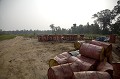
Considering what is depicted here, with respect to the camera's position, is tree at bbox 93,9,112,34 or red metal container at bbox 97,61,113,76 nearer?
red metal container at bbox 97,61,113,76

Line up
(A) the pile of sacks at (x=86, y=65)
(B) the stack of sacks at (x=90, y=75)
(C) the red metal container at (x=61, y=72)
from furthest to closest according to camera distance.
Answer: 1. (C) the red metal container at (x=61, y=72)
2. (A) the pile of sacks at (x=86, y=65)
3. (B) the stack of sacks at (x=90, y=75)

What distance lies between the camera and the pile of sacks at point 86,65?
5.06 meters

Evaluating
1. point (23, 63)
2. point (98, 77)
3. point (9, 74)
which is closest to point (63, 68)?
point (98, 77)

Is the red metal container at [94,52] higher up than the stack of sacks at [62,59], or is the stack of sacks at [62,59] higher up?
the red metal container at [94,52]

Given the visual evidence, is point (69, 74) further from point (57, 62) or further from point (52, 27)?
point (52, 27)

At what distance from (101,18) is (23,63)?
55089 mm

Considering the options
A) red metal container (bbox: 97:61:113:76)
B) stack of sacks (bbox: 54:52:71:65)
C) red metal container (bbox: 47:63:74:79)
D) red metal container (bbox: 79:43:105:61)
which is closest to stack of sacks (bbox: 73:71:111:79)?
red metal container (bbox: 47:63:74:79)

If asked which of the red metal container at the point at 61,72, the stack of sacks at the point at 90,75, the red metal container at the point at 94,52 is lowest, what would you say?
the red metal container at the point at 61,72

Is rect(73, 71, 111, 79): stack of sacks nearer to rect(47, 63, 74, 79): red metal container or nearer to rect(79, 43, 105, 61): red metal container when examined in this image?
rect(47, 63, 74, 79): red metal container

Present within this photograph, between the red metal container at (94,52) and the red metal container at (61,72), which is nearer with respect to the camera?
the red metal container at (61,72)

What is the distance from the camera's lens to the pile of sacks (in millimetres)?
5062

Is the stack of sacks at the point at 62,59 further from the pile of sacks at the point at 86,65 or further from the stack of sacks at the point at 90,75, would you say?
the stack of sacks at the point at 90,75

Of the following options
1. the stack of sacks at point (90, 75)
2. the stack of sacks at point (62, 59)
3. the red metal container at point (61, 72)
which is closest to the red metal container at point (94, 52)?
the stack of sacks at point (62, 59)

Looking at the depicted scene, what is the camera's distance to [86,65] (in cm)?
653
